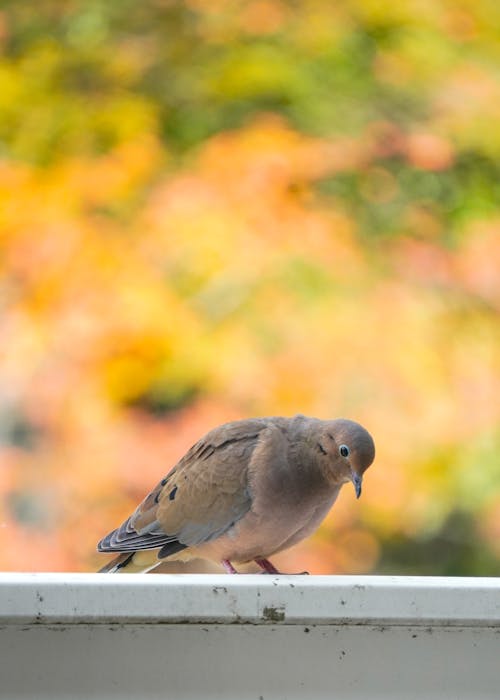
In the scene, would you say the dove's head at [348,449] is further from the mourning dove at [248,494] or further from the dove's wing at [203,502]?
the dove's wing at [203,502]

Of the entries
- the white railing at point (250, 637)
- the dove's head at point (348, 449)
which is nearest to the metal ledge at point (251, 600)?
the white railing at point (250, 637)

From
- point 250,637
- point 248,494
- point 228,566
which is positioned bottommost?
point 228,566

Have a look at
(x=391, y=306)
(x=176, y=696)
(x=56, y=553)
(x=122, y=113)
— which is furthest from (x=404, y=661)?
(x=122, y=113)

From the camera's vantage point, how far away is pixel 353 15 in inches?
116

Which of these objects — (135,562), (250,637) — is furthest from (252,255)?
(250,637)

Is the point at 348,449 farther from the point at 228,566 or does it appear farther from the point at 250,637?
the point at 250,637

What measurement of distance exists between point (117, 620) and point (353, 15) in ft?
7.96

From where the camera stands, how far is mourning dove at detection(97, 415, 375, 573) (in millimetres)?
1345

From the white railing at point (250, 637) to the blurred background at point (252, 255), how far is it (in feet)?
4.87

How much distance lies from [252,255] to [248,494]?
140 cm

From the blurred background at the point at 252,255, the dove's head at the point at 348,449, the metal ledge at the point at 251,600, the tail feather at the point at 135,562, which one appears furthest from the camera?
the blurred background at the point at 252,255

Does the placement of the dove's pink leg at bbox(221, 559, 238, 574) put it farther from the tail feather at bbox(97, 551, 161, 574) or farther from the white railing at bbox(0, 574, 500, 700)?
the white railing at bbox(0, 574, 500, 700)

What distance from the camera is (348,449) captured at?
4.33ft

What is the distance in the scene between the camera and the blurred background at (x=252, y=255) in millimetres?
2533
